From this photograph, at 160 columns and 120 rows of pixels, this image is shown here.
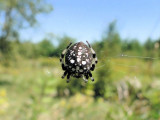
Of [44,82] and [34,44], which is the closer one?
[44,82]

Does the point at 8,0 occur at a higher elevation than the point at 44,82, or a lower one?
higher

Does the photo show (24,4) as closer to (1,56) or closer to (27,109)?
(1,56)

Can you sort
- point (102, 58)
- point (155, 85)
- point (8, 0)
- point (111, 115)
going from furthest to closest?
point (8, 0), point (111, 115), point (155, 85), point (102, 58)

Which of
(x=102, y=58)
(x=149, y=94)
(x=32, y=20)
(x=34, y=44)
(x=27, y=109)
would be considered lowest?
(x=27, y=109)

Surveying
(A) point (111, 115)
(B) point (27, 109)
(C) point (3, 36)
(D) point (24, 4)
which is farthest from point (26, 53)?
(A) point (111, 115)

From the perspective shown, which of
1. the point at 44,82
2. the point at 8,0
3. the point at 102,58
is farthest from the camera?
the point at 8,0
